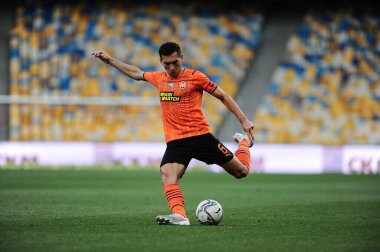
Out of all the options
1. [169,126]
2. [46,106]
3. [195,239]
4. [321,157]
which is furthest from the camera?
[46,106]

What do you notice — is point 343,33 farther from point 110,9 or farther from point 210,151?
point 210,151

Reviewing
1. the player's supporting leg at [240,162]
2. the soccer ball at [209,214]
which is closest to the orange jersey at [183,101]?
the player's supporting leg at [240,162]

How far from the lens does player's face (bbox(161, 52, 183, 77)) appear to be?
9.17m

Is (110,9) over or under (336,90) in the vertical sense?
over

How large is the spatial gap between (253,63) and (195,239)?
2441 centimetres

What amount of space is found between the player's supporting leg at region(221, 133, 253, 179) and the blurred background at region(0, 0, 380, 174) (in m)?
15.8

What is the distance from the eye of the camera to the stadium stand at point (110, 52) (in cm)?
2855

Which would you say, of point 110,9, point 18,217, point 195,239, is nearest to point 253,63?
point 110,9

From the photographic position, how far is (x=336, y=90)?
99.6 ft

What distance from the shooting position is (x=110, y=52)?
1219 inches

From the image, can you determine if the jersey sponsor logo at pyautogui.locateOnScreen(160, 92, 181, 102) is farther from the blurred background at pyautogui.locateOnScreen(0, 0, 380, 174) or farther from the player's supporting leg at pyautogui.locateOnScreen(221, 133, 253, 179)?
the blurred background at pyautogui.locateOnScreen(0, 0, 380, 174)

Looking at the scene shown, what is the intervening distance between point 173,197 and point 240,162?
122cm

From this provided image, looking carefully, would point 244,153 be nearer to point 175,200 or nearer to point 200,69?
point 175,200

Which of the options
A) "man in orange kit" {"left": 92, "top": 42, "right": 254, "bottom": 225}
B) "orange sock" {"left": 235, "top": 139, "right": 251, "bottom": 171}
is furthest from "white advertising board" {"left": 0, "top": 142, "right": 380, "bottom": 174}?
"man in orange kit" {"left": 92, "top": 42, "right": 254, "bottom": 225}
